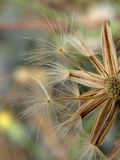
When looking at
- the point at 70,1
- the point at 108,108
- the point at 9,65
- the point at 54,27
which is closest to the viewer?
the point at 108,108

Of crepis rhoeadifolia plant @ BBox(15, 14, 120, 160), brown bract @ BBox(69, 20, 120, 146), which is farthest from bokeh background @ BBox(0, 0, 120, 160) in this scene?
brown bract @ BBox(69, 20, 120, 146)

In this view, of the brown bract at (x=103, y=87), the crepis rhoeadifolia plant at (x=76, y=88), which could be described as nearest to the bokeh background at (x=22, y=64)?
the crepis rhoeadifolia plant at (x=76, y=88)

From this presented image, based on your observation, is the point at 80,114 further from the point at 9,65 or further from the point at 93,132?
the point at 9,65

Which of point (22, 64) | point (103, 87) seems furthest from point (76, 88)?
point (22, 64)

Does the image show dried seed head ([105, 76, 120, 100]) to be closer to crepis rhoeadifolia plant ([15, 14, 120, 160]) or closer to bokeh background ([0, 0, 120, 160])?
crepis rhoeadifolia plant ([15, 14, 120, 160])

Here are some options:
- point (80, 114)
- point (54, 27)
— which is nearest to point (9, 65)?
point (54, 27)
